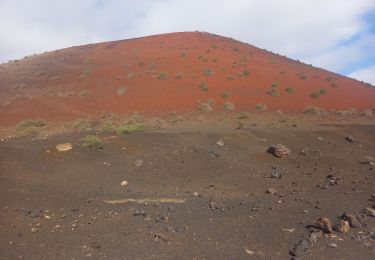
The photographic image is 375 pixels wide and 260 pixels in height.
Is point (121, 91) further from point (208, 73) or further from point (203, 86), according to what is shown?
point (208, 73)

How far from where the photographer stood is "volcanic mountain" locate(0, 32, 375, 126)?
79.5 feet

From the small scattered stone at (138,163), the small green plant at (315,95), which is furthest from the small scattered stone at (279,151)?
the small green plant at (315,95)

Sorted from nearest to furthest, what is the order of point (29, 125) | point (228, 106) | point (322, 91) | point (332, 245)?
point (332, 245) < point (29, 125) < point (228, 106) < point (322, 91)

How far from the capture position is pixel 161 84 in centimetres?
2823

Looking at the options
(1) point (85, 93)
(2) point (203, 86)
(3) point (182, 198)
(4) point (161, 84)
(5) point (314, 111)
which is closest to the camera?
(3) point (182, 198)

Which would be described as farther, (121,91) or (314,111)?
(121,91)

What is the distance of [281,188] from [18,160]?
21.3ft

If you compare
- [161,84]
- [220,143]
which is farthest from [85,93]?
[220,143]

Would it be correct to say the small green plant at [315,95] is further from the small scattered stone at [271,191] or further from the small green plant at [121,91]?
the small scattered stone at [271,191]

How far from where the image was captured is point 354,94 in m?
30.2

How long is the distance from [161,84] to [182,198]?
20.3m

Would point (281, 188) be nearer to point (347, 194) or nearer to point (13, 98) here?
point (347, 194)

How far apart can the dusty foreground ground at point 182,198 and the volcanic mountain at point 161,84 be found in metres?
10.3

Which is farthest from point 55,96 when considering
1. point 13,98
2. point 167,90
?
point 167,90
